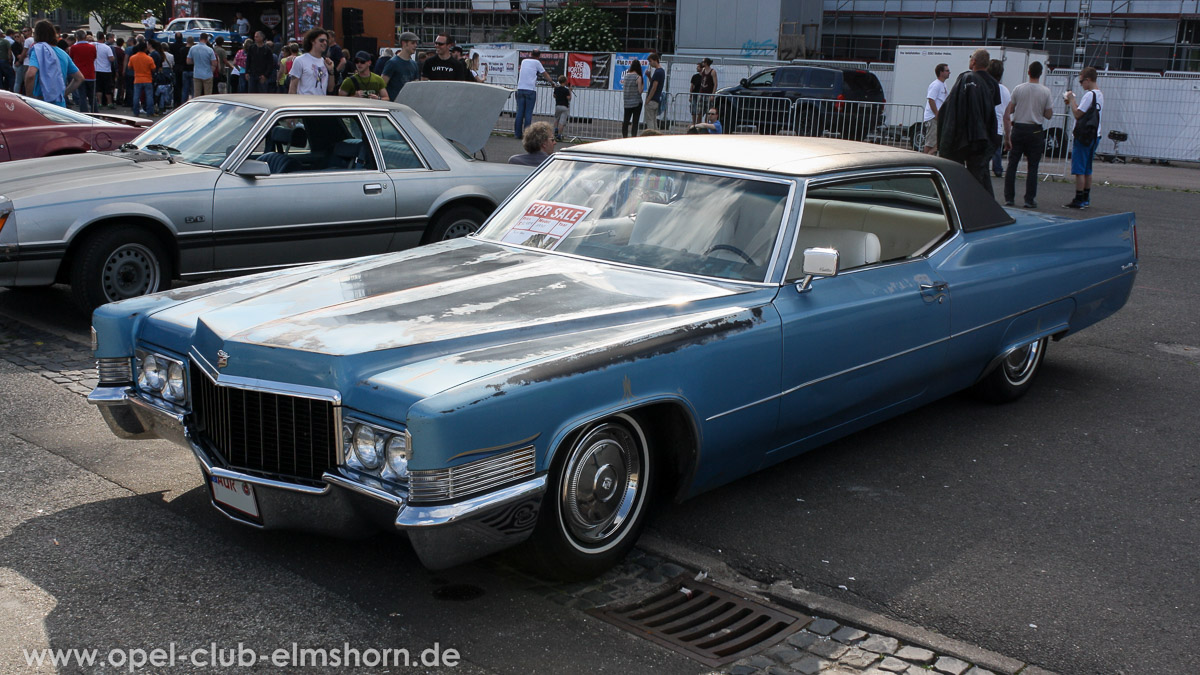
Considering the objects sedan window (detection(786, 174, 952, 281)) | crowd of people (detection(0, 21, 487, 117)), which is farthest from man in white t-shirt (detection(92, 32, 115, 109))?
sedan window (detection(786, 174, 952, 281))

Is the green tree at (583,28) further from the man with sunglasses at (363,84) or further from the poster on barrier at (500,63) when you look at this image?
the man with sunglasses at (363,84)

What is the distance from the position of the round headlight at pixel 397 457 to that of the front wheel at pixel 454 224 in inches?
195

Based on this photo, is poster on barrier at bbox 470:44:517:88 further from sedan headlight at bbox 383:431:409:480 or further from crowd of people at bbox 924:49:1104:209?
sedan headlight at bbox 383:431:409:480

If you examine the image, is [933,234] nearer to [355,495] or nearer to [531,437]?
[531,437]

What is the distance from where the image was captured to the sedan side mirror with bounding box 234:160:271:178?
7305 millimetres

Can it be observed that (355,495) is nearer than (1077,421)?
Yes

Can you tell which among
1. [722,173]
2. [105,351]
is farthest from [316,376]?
[722,173]

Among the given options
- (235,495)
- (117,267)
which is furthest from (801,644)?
(117,267)

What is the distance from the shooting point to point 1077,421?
5.85m

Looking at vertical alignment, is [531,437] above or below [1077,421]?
above

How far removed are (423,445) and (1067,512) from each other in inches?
113

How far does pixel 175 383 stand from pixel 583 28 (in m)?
35.2

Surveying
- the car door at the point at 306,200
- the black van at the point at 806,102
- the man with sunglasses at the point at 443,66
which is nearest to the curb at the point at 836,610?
the car door at the point at 306,200

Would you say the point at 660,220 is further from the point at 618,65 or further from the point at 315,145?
the point at 618,65
